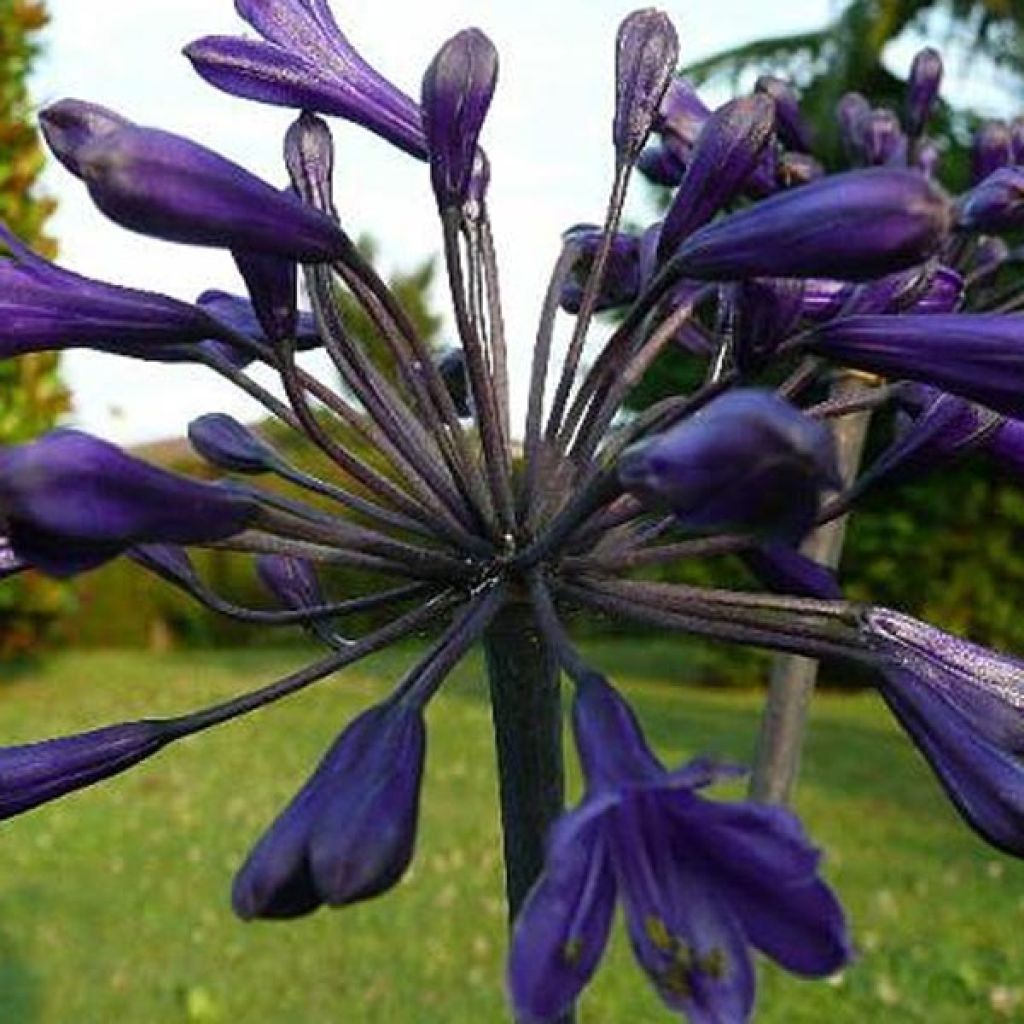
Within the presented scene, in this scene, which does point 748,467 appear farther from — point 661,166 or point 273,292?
point 661,166

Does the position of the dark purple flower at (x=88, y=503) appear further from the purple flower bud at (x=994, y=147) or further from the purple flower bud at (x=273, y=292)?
the purple flower bud at (x=994, y=147)

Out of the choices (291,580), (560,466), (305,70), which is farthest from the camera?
(291,580)

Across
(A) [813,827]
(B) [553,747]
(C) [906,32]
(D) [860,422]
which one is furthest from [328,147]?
(C) [906,32]

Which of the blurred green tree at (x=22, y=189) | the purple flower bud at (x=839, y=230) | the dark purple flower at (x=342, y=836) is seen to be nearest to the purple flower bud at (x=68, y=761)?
the dark purple flower at (x=342, y=836)

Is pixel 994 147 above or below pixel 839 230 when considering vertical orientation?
below

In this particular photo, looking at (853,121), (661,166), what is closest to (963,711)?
(661,166)

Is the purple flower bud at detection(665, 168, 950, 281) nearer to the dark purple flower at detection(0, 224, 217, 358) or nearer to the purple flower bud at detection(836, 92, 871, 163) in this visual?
the dark purple flower at detection(0, 224, 217, 358)
